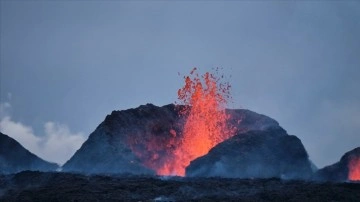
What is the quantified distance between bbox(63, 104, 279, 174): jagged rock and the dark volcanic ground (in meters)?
9.04

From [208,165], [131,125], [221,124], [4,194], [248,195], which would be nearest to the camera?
[248,195]

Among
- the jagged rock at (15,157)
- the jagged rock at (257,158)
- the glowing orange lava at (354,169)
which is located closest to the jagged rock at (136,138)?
the jagged rock at (257,158)

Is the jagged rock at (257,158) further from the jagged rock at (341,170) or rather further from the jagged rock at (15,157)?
the jagged rock at (15,157)

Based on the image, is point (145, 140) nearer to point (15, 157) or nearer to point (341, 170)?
point (15, 157)

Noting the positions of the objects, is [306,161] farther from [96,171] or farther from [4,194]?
[4,194]

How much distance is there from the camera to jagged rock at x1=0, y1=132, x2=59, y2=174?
63562mm

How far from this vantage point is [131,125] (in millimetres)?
64562

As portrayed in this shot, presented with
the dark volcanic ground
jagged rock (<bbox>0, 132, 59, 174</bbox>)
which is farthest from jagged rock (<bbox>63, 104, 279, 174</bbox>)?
the dark volcanic ground

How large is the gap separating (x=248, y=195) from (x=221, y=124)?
81.2 ft

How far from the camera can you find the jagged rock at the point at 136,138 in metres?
59.3

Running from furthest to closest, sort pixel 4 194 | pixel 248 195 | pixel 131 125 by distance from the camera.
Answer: pixel 131 125, pixel 4 194, pixel 248 195

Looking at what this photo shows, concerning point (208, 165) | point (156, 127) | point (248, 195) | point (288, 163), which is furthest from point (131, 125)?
point (248, 195)

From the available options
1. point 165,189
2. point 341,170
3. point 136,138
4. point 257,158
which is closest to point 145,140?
point 136,138

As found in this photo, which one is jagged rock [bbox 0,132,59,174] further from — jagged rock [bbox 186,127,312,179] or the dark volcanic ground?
jagged rock [bbox 186,127,312,179]
